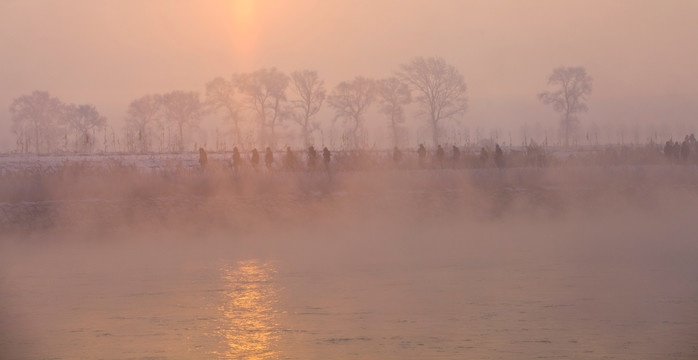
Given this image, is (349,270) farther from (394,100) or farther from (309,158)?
(394,100)

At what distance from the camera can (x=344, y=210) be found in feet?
82.7

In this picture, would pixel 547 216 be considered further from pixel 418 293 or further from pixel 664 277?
pixel 418 293

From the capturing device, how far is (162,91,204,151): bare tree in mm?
77312

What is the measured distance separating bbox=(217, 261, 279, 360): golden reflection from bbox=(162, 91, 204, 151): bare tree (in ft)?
210

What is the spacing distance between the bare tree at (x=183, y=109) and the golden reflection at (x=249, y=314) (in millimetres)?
64009

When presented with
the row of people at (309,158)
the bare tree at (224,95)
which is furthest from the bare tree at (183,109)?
the row of people at (309,158)

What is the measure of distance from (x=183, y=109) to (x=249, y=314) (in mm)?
68182

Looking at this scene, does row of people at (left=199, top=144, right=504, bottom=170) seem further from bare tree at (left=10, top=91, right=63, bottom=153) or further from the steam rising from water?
bare tree at (left=10, top=91, right=63, bottom=153)

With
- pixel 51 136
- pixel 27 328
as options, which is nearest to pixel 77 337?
pixel 27 328

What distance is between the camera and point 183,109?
254 feet

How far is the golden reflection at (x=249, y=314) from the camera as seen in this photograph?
30.7 feet

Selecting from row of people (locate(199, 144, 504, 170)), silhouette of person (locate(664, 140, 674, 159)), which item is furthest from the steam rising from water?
silhouette of person (locate(664, 140, 674, 159))

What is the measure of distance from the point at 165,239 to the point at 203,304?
8.99m

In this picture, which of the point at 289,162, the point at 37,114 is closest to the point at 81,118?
the point at 37,114
